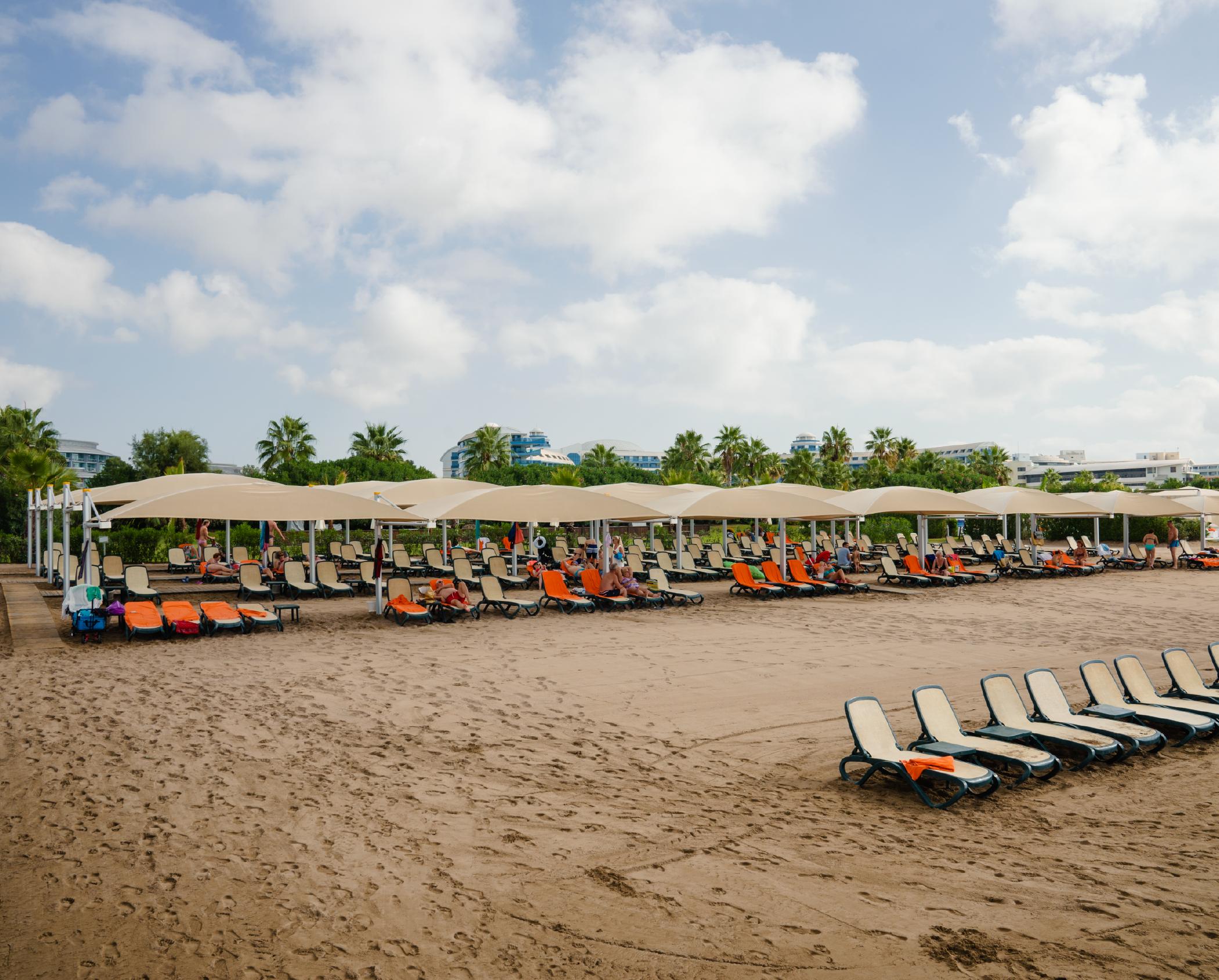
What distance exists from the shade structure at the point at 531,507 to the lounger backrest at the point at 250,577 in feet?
12.0

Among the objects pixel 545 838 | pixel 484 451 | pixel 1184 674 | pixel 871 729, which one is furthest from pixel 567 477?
pixel 545 838

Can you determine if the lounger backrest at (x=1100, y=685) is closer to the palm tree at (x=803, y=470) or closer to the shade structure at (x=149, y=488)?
the shade structure at (x=149, y=488)

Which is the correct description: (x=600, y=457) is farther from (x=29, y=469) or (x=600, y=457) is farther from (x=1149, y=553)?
(x=29, y=469)

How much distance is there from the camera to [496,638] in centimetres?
1343

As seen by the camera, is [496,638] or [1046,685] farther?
[496,638]

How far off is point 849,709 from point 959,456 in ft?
567

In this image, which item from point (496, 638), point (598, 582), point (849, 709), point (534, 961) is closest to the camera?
point (534, 961)

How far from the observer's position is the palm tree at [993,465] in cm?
5791

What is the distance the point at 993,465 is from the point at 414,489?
50.5m

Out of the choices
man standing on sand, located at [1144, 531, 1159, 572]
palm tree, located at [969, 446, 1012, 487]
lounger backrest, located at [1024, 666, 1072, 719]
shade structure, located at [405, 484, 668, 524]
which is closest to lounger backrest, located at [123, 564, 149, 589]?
shade structure, located at [405, 484, 668, 524]

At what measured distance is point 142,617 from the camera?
44.2 feet

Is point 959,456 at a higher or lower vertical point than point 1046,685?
higher

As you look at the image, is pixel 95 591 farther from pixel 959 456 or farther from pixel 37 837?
pixel 959 456

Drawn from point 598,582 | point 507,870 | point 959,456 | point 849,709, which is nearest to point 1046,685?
point 849,709
